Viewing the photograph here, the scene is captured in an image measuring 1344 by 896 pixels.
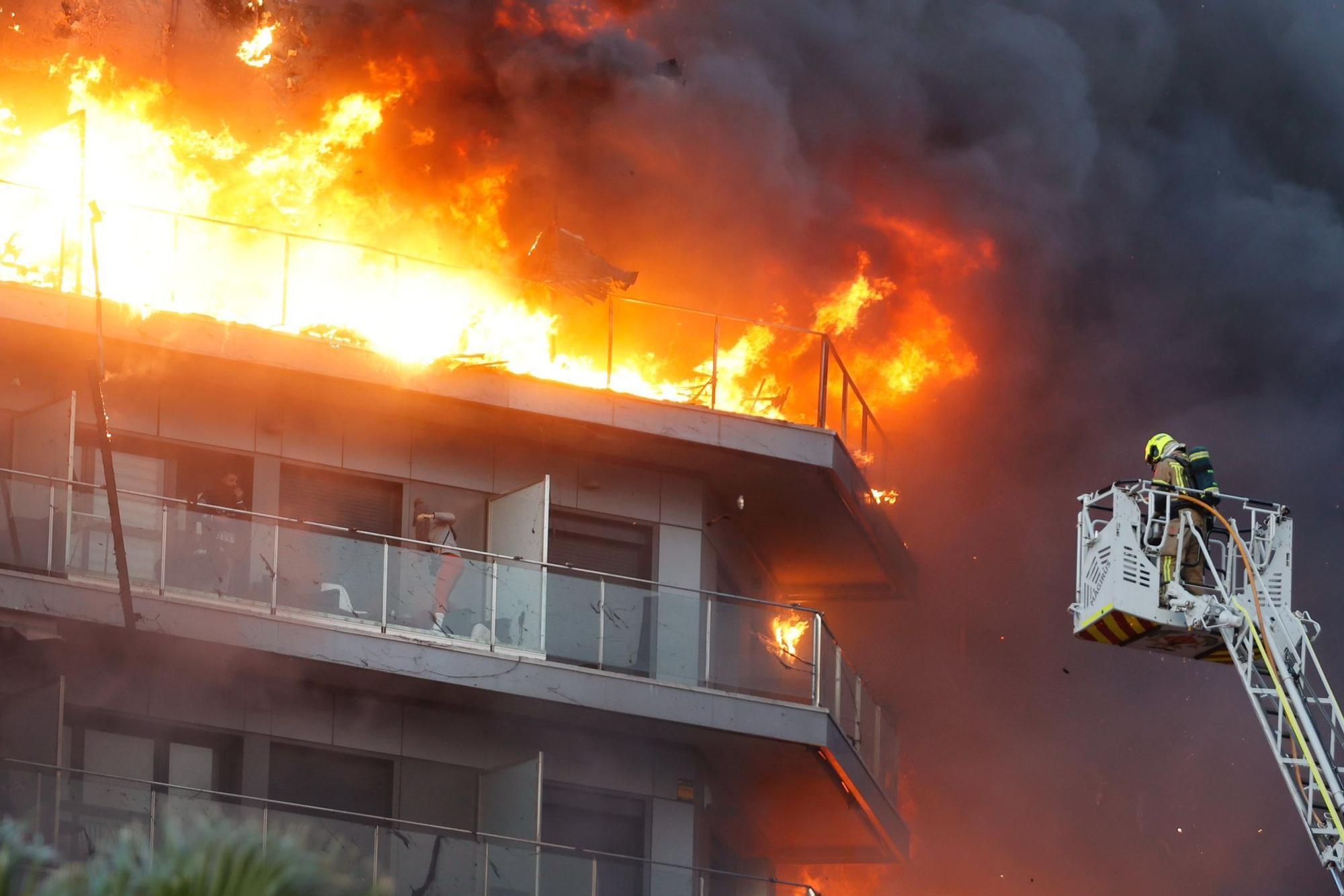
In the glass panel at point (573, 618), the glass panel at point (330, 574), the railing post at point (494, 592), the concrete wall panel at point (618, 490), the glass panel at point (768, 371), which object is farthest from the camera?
the glass panel at point (768, 371)

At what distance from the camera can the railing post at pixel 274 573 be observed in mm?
22938

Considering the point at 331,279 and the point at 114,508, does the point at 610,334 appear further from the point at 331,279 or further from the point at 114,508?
the point at 114,508

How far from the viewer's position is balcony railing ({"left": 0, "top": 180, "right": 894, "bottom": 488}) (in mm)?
24500

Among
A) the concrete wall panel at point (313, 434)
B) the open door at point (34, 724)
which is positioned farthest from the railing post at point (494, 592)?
the open door at point (34, 724)

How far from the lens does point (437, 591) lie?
77.8ft

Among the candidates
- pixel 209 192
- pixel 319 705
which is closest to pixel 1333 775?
pixel 319 705

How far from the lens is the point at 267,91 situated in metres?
29.3

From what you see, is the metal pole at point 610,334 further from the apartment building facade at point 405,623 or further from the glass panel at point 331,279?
the glass panel at point 331,279

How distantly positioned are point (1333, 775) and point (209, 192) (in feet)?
46.4

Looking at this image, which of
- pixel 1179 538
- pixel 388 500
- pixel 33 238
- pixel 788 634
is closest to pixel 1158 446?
pixel 1179 538

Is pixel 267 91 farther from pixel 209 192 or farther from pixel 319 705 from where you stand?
pixel 319 705

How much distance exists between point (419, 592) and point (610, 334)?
4556 mm

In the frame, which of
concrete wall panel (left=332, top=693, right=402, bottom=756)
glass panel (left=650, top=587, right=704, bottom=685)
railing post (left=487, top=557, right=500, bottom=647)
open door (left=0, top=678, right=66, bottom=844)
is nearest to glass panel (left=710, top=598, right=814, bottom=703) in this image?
glass panel (left=650, top=587, right=704, bottom=685)

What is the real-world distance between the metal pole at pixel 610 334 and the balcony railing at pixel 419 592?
2.50m
